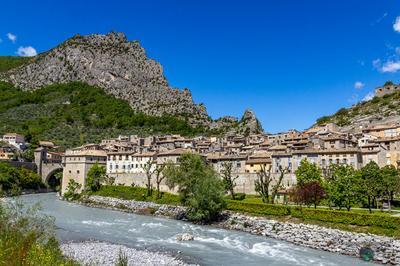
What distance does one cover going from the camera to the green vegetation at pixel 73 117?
136 m

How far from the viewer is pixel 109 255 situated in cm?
3102

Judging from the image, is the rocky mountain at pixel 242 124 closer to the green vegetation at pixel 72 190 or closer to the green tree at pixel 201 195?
the green vegetation at pixel 72 190

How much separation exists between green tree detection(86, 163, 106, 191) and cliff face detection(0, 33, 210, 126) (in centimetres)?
8561

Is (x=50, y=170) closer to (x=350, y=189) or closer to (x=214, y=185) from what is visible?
(x=214, y=185)

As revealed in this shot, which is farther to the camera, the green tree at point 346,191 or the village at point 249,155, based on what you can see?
the village at point 249,155

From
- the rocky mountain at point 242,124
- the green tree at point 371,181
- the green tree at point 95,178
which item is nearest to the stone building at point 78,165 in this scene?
the green tree at point 95,178

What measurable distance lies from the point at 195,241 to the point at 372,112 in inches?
3928

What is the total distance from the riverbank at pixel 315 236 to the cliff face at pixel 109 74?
119976 mm

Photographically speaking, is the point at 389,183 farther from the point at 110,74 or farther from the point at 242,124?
the point at 110,74

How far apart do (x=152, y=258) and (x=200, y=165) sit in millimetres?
30136

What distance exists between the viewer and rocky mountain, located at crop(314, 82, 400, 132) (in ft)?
349

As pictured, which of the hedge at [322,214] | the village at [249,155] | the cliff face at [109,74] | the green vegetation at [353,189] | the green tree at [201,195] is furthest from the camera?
the cliff face at [109,74]

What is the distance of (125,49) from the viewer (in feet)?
644

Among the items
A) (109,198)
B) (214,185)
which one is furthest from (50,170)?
(214,185)
